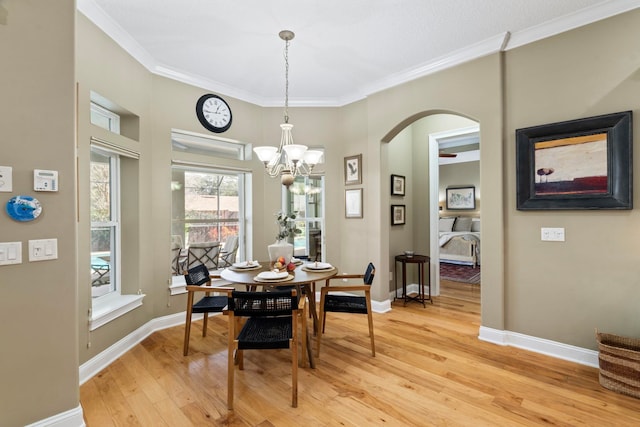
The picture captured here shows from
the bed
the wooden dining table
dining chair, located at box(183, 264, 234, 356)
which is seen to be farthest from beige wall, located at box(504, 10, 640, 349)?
the bed

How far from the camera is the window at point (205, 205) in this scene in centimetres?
389

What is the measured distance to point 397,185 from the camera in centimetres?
A: 473

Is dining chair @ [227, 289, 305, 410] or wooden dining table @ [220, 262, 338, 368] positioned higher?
wooden dining table @ [220, 262, 338, 368]

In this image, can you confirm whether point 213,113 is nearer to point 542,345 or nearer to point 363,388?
point 363,388

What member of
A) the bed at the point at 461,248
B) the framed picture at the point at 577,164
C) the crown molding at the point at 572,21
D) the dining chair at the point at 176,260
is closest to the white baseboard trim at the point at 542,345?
the framed picture at the point at 577,164

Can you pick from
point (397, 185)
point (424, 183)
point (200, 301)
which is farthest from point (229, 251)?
point (424, 183)

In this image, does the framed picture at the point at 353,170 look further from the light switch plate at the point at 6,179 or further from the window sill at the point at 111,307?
the light switch plate at the point at 6,179

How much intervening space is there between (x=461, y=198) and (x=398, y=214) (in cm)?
543

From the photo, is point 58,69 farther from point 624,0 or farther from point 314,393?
point 624,0

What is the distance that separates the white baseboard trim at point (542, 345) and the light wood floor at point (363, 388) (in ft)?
0.30

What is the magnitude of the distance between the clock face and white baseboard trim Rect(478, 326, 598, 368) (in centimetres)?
389

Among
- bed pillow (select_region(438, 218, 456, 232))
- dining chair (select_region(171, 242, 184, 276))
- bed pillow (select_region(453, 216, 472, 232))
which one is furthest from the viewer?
bed pillow (select_region(438, 218, 456, 232))

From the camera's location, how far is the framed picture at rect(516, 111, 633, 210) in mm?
2469

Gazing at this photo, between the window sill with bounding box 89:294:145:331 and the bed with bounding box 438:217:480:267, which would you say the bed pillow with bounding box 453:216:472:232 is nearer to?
the bed with bounding box 438:217:480:267
